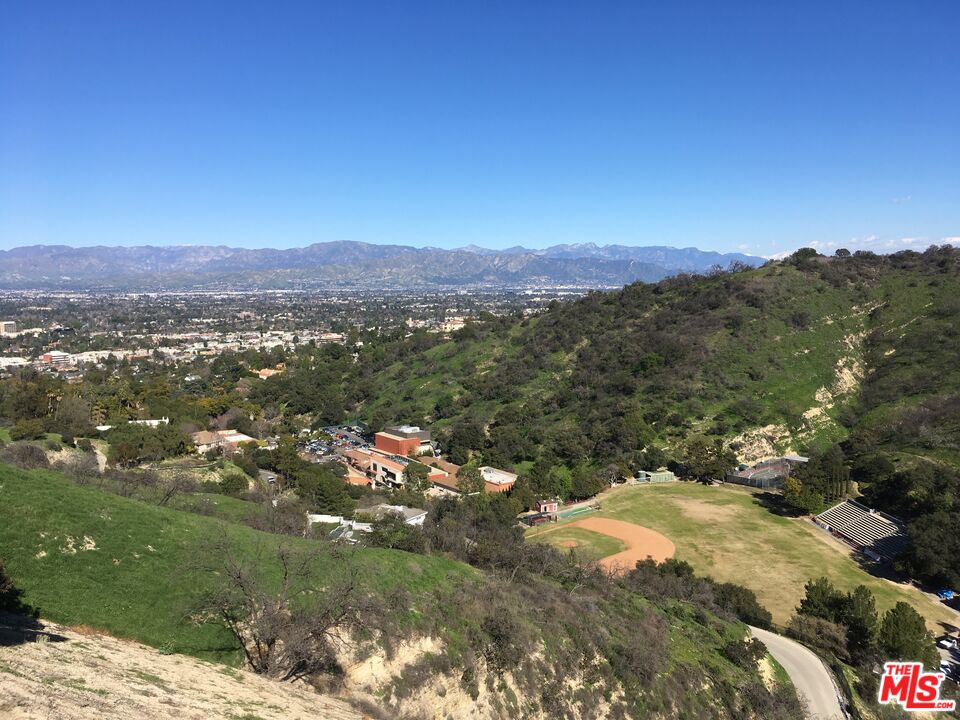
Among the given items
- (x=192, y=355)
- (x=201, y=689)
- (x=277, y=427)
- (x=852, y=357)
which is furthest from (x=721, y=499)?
(x=192, y=355)

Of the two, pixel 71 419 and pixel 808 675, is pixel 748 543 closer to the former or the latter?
pixel 808 675

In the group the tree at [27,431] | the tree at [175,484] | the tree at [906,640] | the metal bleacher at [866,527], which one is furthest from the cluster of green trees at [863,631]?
the tree at [27,431]

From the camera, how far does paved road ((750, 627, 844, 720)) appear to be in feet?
53.9

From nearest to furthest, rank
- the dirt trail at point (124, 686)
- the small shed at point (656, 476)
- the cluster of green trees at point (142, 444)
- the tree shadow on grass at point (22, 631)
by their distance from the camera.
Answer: the dirt trail at point (124, 686), the tree shadow on grass at point (22, 631), the cluster of green trees at point (142, 444), the small shed at point (656, 476)

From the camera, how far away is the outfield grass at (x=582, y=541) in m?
28.8

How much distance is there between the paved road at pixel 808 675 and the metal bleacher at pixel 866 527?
1163cm

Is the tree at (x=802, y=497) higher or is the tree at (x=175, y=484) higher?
the tree at (x=175, y=484)

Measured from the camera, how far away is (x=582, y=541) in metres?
30.5

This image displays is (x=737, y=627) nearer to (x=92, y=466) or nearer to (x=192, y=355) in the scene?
(x=92, y=466)

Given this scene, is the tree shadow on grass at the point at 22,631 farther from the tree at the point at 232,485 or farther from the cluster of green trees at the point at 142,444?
the cluster of green trees at the point at 142,444

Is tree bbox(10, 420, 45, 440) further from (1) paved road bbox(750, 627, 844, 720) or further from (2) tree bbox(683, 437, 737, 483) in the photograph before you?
(2) tree bbox(683, 437, 737, 483)

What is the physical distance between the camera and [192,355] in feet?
339

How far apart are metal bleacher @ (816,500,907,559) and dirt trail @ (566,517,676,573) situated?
9.79m

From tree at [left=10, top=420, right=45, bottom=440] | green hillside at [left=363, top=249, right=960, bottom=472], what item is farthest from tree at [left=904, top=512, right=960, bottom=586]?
tree at [left=10, top=420, right=45, bottom=440]
